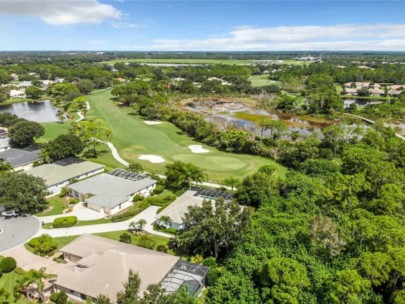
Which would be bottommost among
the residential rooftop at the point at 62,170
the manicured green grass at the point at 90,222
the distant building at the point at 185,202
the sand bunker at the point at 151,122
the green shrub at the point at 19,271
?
the manicured green grass at the point at 90,222

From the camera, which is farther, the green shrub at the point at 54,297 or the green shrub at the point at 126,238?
the green shrub at the point at 126,238

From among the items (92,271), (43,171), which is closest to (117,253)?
(92,271)

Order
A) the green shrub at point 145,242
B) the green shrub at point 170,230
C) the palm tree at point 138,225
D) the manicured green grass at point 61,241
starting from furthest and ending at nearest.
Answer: the green shrub at point 170,230, the palm tree at point 138,225, the manicured green grass at point 61,241, the green shrub at point 145,242

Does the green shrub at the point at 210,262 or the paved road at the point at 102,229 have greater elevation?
the green shrub at the point at 210,262

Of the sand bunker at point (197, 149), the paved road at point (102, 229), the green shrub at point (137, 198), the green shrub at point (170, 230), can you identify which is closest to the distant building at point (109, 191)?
the green shrub at point (137, 198)

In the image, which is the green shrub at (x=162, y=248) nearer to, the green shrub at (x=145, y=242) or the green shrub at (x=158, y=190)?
the green shrub at (x=145, y=242)

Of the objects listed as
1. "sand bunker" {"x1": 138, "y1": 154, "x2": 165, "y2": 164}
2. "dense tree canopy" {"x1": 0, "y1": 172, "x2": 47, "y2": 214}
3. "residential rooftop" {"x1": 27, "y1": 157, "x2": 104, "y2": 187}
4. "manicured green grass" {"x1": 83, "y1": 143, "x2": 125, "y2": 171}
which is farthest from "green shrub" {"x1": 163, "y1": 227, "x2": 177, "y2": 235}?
"sand bunker" {"x1": 138, "y1": 154, "x2": 165, "y2": 164}
